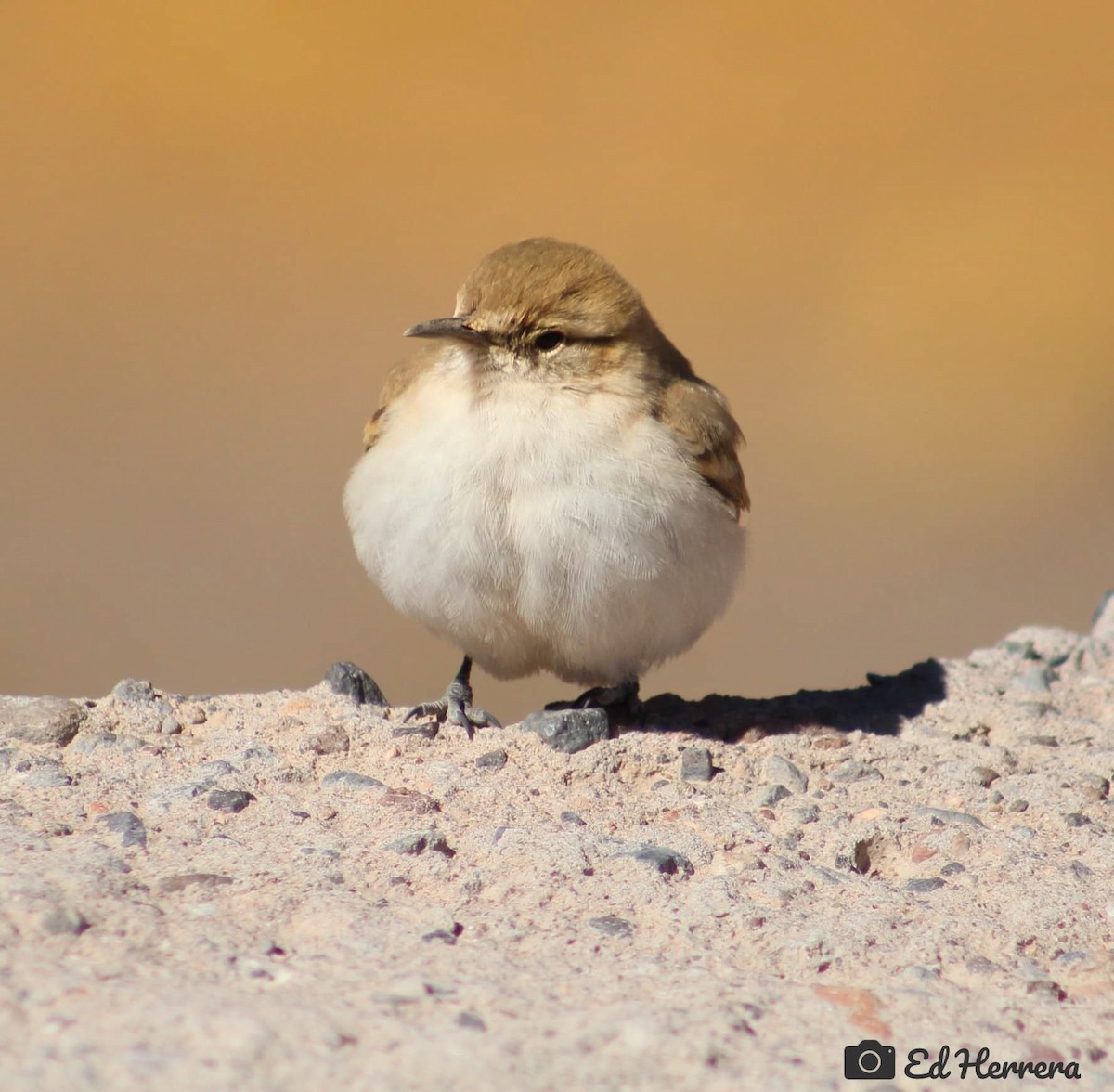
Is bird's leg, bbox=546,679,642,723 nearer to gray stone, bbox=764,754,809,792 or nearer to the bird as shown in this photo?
the bird

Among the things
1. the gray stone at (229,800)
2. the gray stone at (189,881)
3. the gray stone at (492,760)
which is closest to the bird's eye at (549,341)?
the gray stone at (492,760)

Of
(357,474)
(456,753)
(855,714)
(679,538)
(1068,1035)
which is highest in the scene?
(357,474)

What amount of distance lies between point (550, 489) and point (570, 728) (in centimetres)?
90

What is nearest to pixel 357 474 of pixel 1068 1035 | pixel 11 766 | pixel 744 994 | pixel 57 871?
pixel 11 766

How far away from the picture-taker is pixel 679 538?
200 inches

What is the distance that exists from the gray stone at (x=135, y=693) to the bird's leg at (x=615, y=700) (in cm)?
167

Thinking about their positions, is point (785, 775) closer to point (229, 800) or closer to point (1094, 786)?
point (1094, 786)

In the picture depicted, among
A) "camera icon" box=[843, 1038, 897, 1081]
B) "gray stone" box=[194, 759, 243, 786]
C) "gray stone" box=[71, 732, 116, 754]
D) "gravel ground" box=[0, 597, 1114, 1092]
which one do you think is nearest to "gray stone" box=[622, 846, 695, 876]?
"gravel ground" box=[0, 597, 1114, 1092]

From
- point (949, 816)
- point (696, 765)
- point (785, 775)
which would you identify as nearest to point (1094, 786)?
point (949, 816)

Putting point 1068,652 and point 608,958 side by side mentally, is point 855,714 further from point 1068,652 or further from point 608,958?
point 608,958

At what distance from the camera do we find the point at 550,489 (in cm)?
489

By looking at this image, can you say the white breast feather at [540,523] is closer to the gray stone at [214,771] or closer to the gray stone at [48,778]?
the gray stone at [214,771]

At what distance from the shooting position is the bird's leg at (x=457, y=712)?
4.83 meters

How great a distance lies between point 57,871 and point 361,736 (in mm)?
1430
